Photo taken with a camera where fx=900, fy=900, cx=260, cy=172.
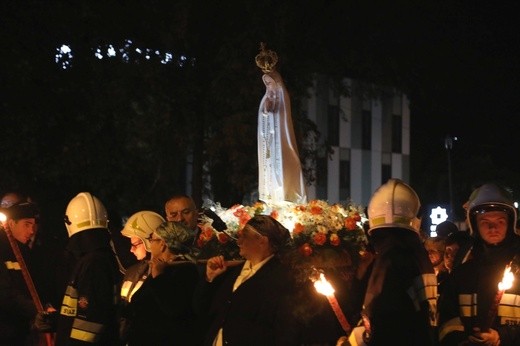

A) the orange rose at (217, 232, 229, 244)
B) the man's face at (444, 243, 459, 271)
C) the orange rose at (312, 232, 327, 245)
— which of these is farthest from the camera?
the man's face at (444, 243, 459, 271)

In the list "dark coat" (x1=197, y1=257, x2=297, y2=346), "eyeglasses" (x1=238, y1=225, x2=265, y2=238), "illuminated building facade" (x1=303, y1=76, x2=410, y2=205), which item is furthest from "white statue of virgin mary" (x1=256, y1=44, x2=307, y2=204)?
"illuminated building facade" (x1=303, y1=76, x2=410, y2=205)

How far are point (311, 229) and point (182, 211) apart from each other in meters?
1.41

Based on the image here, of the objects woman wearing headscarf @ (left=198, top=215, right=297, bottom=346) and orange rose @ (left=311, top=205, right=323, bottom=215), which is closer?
woman wearing headscarf @ (left=198, top=215, right=297, bottom=346)

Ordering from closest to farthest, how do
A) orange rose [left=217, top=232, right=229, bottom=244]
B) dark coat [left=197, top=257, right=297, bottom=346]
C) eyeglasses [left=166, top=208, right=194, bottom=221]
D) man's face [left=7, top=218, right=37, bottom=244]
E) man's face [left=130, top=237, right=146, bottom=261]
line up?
dark coat [left=197, top=257, right=297, bottom=346] < man's face [left=130, top=237, right=146, bottom=261] < man's face [left=7, top=218, right=37, bottom=244] < orange rose [left=217, top=232, right=229, bottom=244] < eyeglasses [left=166, top=208, right=194, bottom=221]

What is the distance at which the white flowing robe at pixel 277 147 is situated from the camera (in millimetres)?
11398

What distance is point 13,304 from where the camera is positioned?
7.87 m

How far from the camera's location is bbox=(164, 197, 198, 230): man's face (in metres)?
9.55

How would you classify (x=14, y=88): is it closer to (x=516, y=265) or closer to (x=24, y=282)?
(x=24, y=282)

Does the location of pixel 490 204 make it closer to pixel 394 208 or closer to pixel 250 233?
pixel 394 208

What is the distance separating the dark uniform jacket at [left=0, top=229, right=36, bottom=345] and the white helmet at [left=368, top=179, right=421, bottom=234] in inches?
144

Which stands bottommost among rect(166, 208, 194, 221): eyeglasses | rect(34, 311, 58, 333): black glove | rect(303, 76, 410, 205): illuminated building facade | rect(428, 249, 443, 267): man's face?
rect(34, 311, 58, 333): black glove

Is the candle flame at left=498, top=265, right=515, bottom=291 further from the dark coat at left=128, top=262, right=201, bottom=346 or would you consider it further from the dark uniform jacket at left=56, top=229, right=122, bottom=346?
the dark uniform jacket at left=56, top=229, right=122, bottom=346

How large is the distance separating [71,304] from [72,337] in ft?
0.82

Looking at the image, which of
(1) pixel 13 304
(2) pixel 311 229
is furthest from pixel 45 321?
(2) pixel 311 229
